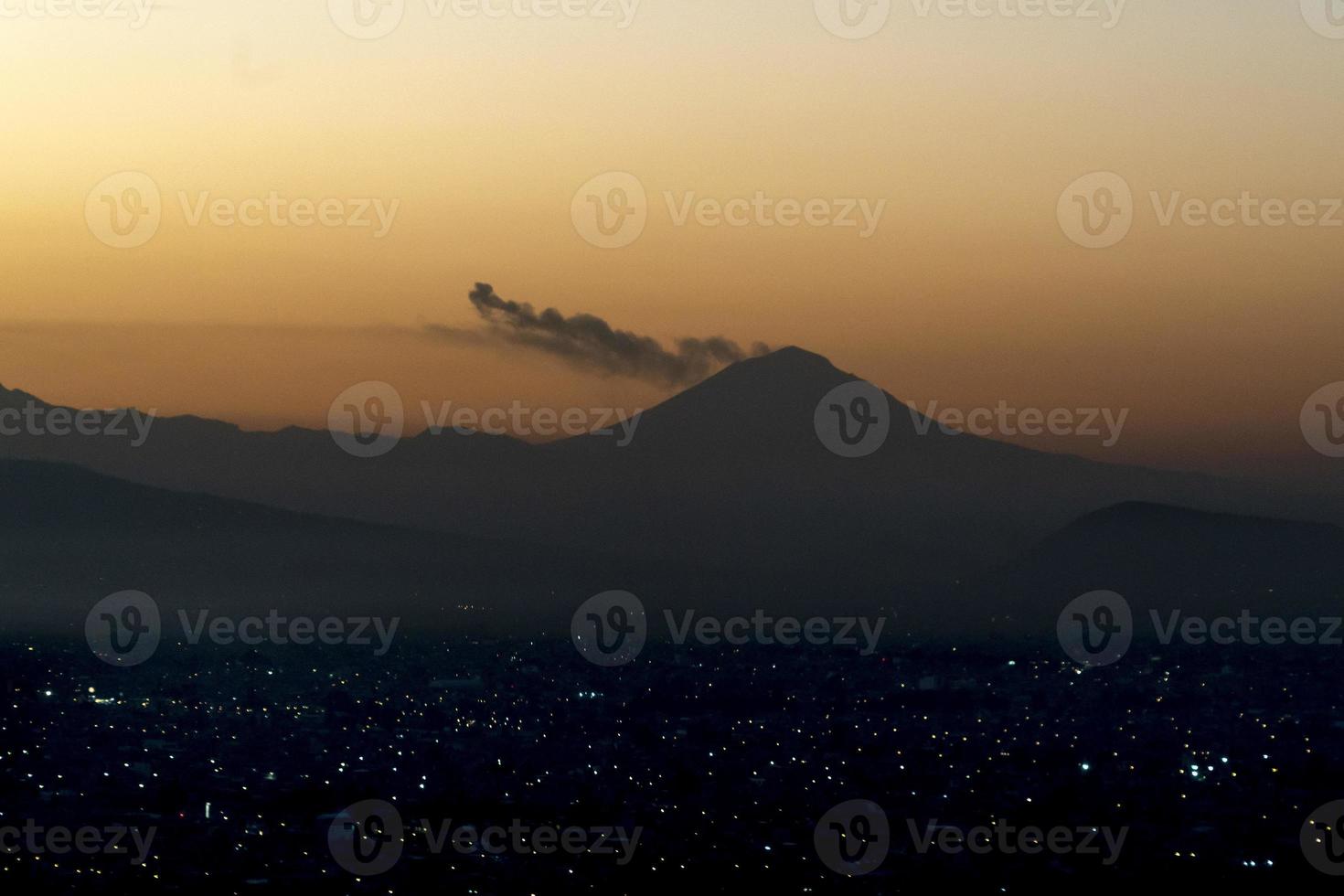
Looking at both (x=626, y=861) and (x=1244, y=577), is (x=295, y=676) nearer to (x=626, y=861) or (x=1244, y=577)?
(x=626, y=861)

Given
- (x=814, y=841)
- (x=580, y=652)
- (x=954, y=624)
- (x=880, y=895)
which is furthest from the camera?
(x=954, y=624)

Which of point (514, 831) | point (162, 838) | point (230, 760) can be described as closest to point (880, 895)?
point (514, 831)

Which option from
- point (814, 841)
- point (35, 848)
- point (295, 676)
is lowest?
point (35, 848)

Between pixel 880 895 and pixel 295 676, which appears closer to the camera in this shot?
pixel 880 895

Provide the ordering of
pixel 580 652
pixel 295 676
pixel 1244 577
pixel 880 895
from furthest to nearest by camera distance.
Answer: pixel 1244 577 → pixel 580 652 → pixel 295 676 → pixel 880 895

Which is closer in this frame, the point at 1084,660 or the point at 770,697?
the point at 770,697

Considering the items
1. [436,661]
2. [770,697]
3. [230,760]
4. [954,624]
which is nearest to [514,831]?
→ [230,760]

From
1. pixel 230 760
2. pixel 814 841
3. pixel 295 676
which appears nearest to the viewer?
pixel 814 841

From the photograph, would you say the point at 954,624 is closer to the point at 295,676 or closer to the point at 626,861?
the point at 295,676

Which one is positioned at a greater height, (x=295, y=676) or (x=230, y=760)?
(x=295, y=676)
